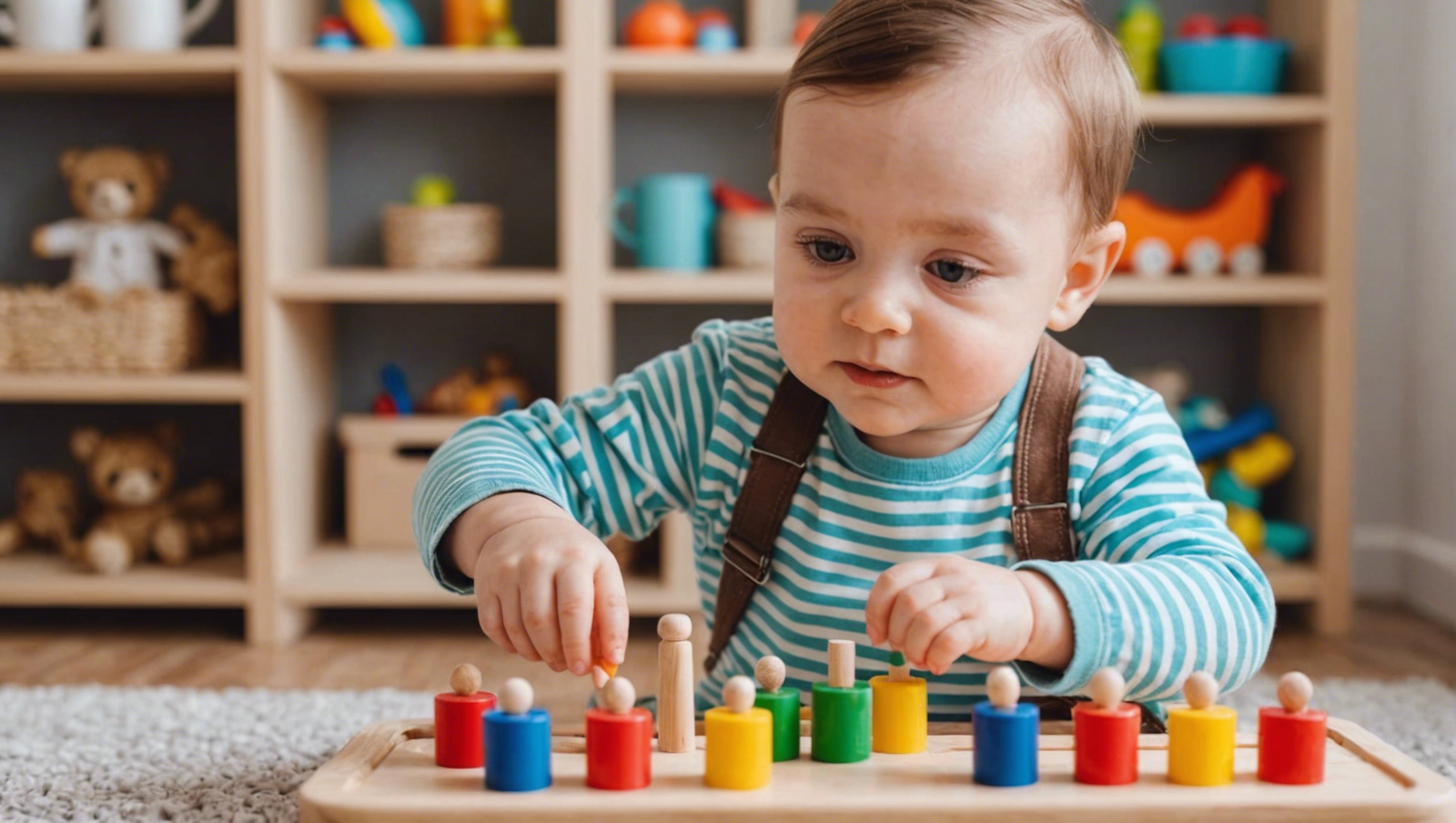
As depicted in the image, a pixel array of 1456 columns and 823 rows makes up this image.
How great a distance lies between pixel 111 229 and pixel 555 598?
1.46m

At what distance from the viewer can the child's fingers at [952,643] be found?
2.13 feet

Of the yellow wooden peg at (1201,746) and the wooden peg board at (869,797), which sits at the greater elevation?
the yellow wooden peg at (1201,746)

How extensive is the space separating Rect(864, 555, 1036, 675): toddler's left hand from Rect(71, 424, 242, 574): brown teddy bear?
1.45 meters

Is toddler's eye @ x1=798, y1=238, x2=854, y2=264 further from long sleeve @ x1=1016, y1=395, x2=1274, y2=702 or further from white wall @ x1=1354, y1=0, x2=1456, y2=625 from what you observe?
white wall @ x1=1354, y1=0, x2=1456, y2=625

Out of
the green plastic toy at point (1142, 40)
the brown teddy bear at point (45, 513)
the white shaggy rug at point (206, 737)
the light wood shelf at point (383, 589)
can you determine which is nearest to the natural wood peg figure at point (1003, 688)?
the white shaggy rug at point (206, 737)

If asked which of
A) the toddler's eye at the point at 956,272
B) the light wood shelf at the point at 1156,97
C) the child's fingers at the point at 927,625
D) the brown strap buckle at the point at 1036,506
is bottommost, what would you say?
the child's fingers at the point at 927,625

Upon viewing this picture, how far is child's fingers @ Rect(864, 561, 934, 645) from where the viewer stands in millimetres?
663

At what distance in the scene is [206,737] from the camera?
1180mm

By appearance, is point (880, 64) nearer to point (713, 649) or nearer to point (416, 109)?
point (713, 649)

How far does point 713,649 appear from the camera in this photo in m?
1.00

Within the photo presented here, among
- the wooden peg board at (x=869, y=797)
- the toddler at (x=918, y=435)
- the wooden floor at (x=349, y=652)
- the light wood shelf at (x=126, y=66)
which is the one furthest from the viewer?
the light wood shelf at (x=126, y=66)

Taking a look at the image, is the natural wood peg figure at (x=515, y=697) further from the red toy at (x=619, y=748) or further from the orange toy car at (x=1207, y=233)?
the orange toy car at (x=1207, y=233)

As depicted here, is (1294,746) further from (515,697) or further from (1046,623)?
(515,697)

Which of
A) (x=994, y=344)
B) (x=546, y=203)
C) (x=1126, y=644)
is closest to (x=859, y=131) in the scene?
(x=994, y=344)
